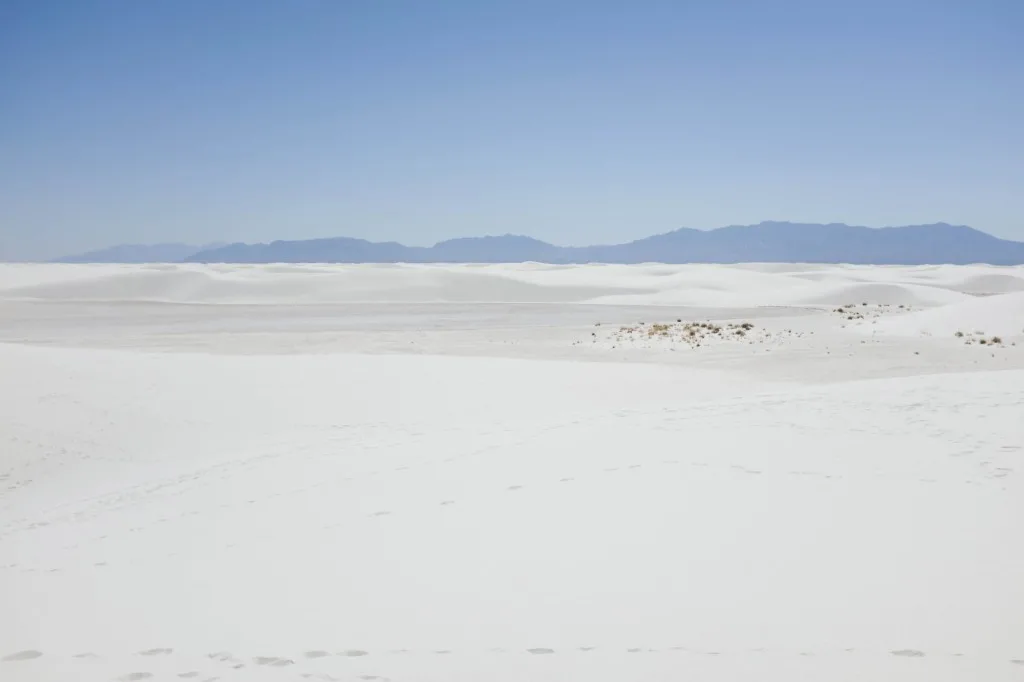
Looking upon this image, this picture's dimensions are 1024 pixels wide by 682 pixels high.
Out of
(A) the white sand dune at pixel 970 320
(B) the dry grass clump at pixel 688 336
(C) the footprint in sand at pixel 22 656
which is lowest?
(C) the footprint in sand at pixel 22 656

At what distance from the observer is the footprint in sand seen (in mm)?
4098

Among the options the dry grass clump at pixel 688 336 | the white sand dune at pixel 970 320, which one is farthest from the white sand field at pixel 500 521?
the white sand dune at pixel 970 320

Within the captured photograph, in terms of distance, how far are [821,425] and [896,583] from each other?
416 centimetres

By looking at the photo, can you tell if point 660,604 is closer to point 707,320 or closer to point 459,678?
point 459,678

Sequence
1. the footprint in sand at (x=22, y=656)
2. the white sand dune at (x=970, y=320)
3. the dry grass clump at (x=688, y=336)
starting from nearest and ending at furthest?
the footprint in sand at (x=22, y=656)
the dry grass clump at (x=688, y=336)
the white sand dune at (x=970, y=320)

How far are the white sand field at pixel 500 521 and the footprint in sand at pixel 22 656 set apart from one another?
12 millimetres

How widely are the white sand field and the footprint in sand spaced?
12mm

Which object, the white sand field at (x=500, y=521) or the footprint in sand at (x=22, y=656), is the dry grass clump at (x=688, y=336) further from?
the footprint in sand at (x=22, y=656)

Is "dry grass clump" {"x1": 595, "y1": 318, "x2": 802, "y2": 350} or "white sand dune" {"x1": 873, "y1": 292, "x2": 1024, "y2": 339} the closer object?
"dry grass clump" {"x1": 595, "y1": 318, "x2": 802, "y2": 350}

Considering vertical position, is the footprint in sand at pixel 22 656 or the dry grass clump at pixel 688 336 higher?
the dry grass clump at pixel 688 336

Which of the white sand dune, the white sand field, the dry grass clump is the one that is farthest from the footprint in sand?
the white sand dune

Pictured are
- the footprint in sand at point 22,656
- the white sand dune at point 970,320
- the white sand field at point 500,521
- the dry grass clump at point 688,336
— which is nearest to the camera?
the white sand field at point 500,521

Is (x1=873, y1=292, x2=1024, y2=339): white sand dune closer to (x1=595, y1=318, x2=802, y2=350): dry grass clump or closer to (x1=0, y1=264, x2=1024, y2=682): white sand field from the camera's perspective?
(x1=595, y1=318, x2=802, y2=350): dry grass clump

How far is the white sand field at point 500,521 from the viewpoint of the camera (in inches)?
154
